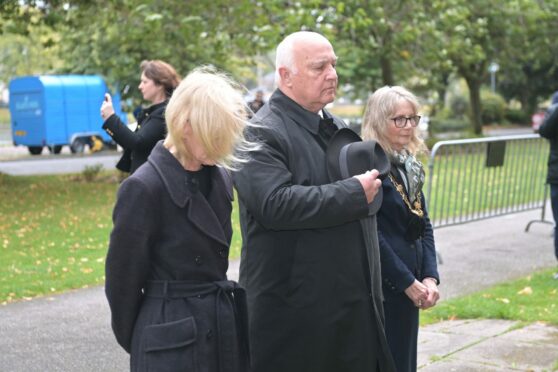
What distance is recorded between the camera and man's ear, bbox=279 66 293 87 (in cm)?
368

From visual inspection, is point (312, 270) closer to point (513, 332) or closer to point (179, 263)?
point (179, 263)

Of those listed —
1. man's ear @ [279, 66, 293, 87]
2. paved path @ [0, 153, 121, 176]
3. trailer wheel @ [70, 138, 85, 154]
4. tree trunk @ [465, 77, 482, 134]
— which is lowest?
trailer wheel @ [70, 138, 85, 154]

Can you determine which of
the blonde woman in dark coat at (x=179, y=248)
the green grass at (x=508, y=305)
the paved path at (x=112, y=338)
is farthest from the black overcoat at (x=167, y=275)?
the green grass at (x=508, y=305)

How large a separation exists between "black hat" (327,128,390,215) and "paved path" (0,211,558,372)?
2.62 m

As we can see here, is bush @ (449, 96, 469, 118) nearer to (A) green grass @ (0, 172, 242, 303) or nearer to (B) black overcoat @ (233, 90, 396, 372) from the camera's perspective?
(A) green grass @ (0, 172, 242, 303)

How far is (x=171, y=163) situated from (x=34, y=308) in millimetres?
5080

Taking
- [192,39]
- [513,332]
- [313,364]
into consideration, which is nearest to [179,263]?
[313,364]

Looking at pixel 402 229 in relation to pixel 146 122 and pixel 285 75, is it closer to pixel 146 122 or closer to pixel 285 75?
pixel 285 75

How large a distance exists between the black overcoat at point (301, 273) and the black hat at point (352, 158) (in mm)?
59

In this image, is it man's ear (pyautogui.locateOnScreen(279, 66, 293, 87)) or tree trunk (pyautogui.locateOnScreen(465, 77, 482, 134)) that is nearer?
man's ear (pyautogui.locateOnScreen(279, 66, 293, 87))

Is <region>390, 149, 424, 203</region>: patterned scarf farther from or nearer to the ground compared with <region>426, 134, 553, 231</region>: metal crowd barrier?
farther from the ground

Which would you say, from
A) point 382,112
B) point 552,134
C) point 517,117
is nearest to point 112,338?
point 382,112

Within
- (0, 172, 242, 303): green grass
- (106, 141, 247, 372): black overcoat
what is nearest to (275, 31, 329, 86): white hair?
(106, 141, 247, 372): black overcoat

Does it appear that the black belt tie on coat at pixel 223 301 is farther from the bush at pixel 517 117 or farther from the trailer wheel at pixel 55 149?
the bush at pixel 517 117
